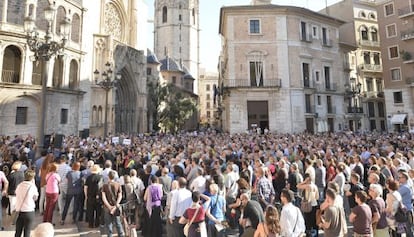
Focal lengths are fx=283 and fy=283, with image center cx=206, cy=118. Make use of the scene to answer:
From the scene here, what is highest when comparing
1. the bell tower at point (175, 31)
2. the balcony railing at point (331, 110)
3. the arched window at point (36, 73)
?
the bell tower at point (175, 31)

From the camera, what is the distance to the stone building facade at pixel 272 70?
91.7 feet

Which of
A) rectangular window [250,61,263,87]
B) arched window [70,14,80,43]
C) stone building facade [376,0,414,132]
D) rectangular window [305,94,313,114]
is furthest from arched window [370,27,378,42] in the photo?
arched window [70,14,80,43]

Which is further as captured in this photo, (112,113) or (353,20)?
(353,20)

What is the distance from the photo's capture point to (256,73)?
28594 millimetres

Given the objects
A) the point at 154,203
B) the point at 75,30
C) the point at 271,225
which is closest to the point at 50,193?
the point at 154,203

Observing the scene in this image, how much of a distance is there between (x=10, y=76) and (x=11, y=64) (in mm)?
980

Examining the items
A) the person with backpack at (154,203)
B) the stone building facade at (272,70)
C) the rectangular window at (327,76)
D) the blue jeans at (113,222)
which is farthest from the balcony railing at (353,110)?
the blue jeans at (113,222)

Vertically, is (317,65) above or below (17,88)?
above

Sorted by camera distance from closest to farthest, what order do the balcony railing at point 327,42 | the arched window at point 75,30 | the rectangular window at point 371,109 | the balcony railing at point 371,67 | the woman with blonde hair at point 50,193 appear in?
the woman with blonde hair at point 50,193 < the arched window at point 75,30 < the balcony railing at point 327,42 < the rectangular window at point 371,109 < the balcony railing at point 371,67

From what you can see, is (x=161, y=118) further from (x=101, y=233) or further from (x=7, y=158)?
(x=101, y=233)

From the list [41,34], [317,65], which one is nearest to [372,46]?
[317,65]

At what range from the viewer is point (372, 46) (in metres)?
39.4

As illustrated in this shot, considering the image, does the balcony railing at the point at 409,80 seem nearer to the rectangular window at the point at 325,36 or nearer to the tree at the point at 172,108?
the rectangular window at the point at 325,36

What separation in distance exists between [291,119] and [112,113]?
18.6m
